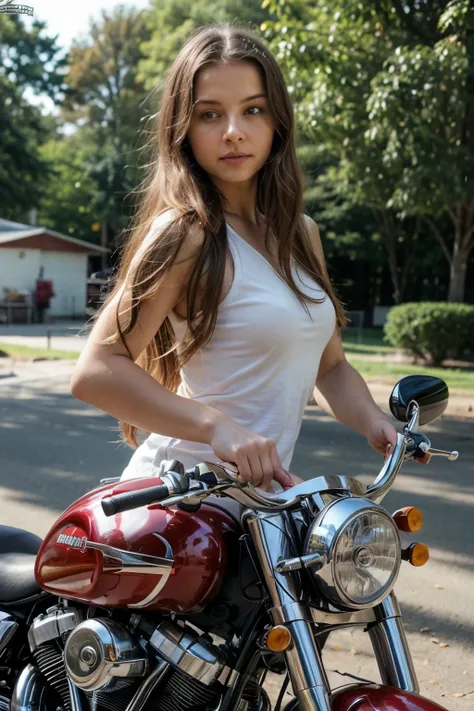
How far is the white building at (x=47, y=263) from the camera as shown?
33.2m

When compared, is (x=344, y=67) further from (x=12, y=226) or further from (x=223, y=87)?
(x=12, y=226)

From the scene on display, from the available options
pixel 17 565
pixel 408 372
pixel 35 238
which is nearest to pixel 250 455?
pixel 17 565

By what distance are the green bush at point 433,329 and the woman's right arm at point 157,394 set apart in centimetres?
1493

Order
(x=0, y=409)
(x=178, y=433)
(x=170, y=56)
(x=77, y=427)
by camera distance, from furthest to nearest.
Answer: (x=170, y=56), (x=0, y=409), (x=77, y=427), (x=178, y=433)

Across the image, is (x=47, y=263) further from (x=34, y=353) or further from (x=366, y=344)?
(x=34, y=353)

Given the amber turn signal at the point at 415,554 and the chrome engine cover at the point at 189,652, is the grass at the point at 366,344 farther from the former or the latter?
the chrome engine cover at the point at 189,652

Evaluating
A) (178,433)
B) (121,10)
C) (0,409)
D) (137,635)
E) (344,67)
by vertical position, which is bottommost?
(0,409)

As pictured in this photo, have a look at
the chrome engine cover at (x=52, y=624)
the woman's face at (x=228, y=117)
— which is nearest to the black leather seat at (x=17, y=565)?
the chrome engine cover at (x=52, y=624)

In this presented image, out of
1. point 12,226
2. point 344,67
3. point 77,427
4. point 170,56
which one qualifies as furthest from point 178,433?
point 12,226

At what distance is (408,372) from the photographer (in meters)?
15.2

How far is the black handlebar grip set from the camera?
5.08 ft

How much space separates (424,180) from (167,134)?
41.8 feet

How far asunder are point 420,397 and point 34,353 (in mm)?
16645

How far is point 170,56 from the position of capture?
30.1m
